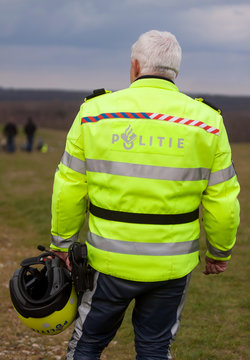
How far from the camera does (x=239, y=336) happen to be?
19.3ft

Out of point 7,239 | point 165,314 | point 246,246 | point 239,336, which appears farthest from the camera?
point 7,239

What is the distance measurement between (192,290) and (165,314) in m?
4.42

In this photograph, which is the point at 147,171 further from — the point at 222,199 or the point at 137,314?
the point at 137,314

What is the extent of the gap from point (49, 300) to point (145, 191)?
1000 millimetres

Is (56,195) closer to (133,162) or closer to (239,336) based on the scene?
(133,162)

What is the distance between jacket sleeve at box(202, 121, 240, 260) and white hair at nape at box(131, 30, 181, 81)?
495 mm

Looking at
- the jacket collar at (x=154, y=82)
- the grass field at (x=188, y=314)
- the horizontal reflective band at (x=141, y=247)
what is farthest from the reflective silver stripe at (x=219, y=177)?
the grass field at (x=188, y=314)

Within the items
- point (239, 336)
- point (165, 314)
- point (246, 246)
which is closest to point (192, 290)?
point (239, 336)

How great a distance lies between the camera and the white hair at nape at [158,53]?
122 inches

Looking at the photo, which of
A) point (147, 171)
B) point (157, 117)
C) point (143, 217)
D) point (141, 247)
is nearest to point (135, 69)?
point (157, 117)

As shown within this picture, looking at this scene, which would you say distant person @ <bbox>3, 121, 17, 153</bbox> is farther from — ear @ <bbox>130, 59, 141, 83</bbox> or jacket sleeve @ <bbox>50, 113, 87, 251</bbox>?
ear @ <bbox>130, 59, 141, 83</bbox>

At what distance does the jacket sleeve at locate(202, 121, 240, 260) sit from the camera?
10.6 ft

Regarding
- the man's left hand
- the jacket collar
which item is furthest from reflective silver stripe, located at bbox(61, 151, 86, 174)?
the man's left hand

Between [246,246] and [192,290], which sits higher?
[192,290]
